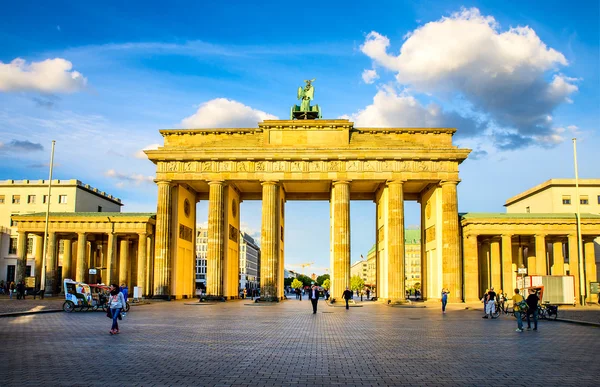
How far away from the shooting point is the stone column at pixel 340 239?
184 ft

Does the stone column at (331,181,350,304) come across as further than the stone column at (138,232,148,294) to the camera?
No

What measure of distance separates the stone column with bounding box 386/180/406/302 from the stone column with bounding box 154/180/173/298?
17969 millimetres

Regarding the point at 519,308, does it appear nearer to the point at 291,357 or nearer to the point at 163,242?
the point at 291,357

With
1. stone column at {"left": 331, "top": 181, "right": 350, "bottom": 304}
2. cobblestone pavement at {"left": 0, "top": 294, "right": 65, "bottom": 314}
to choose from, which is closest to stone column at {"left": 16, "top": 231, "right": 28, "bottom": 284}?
cobblestone pavement at {"left": 0, "top": 294, "right": 65, "bottom": 314}

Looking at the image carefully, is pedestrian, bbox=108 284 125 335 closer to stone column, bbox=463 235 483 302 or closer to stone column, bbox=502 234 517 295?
stone column, bbox=463 235 483 302

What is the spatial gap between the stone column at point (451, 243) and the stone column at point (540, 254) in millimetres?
Answer: 7922

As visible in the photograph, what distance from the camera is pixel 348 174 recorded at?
56.9 metres

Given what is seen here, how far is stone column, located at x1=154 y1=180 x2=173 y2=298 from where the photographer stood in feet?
188

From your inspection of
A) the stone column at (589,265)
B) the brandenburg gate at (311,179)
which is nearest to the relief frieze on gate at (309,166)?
the brandenburg gate at (311,179)

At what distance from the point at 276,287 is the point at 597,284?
28.6 m

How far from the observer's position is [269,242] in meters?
57.2

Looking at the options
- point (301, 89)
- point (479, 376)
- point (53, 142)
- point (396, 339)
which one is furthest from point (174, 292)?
point (479, 376)

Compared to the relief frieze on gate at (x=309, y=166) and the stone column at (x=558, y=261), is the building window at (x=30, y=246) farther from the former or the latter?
the stone column at (x=558, y=261)

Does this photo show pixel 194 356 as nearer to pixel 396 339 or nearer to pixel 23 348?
pixel 23 348
